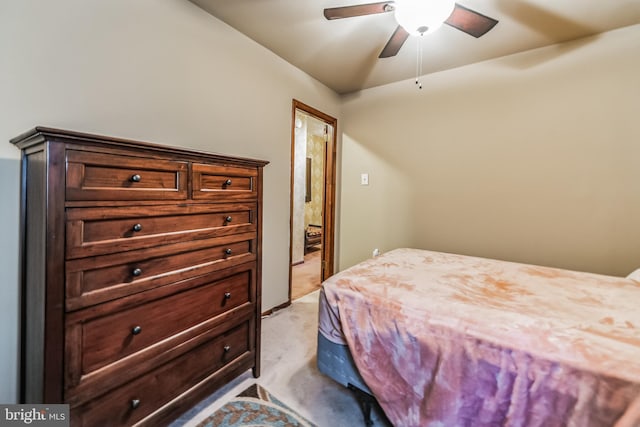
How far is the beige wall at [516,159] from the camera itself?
6.82 feet

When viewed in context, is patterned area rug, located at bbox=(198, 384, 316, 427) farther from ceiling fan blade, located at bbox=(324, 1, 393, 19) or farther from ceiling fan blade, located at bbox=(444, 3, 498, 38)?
ceiling fan blade, located at bbox=(444, 3, 498, 38)

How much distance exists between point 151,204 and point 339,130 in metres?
2.68

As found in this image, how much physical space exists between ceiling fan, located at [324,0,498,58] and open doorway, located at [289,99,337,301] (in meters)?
1.31

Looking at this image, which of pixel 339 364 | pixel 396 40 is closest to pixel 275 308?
pixel 339 364

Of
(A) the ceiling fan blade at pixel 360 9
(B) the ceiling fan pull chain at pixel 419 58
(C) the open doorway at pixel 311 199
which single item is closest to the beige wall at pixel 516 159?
(B) the ceiling fan pull chain at pixel 419 58

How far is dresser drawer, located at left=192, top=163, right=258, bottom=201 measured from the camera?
1.34 meters

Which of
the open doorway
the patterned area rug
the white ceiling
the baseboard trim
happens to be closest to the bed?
the patterned area rug

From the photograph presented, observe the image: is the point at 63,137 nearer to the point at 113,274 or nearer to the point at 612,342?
the point at 113,274

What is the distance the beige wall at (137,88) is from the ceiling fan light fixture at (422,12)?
1317 mm

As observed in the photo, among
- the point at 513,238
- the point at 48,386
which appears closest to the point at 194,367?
the point at 48,386

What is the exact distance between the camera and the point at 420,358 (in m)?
1.12

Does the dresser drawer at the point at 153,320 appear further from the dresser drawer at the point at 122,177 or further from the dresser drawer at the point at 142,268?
the dresser drawer at the point at 122,177

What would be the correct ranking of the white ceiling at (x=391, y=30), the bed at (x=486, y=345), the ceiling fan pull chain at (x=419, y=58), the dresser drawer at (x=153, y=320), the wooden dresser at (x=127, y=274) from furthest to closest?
the ceiling fan pull chain at (x=419, y=58) < the white ceiling at (x=391, y=30) < the dresser drawer at (x=153, y=320) < the wooden dresser at (x=127, y=274) < the bed at (x=486, y=345)

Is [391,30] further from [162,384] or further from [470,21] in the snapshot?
[162,384]
